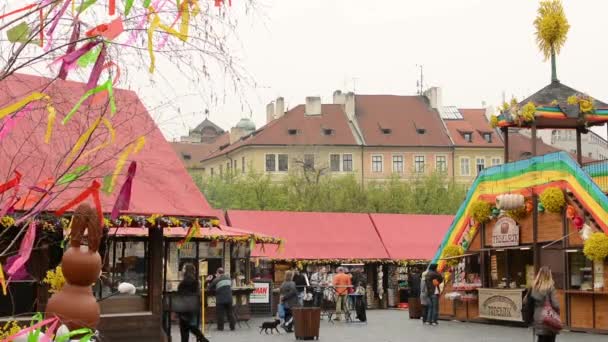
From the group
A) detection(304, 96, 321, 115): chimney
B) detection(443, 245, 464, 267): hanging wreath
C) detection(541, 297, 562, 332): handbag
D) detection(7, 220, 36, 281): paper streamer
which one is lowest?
detection(541, 297, 562, 332): handbag

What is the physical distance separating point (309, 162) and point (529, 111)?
4872 cm

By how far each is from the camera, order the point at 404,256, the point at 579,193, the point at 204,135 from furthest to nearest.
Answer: the point at 204,135, the point at 404,256, the point at 579,193

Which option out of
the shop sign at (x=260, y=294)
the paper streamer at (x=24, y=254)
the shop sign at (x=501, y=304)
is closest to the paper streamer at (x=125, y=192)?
the paper streamer at (x=24, y=254)

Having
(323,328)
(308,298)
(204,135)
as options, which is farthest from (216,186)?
(204,135)

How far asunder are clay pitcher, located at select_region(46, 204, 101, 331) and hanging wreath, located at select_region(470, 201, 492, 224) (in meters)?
19.0

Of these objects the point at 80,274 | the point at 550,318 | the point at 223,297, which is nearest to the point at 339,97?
the point at 223,297

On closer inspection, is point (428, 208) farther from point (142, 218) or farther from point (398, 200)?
point (142, 218)

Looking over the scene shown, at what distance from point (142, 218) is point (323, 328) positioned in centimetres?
992

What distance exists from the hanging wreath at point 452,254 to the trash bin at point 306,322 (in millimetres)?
8376

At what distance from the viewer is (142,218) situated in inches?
627

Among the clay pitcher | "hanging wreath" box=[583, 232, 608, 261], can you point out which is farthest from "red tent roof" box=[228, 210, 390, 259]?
the clay pitcher

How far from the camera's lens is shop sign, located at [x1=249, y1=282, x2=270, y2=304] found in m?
32.3

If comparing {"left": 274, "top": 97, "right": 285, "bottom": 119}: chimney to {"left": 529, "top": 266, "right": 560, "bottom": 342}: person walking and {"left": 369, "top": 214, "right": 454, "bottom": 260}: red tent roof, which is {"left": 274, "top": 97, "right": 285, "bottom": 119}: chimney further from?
{"left": 529, "top": 266, "right": 560, "bottom": 342}: person walking

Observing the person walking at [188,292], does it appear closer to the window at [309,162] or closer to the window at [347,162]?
the window at [309,162]
